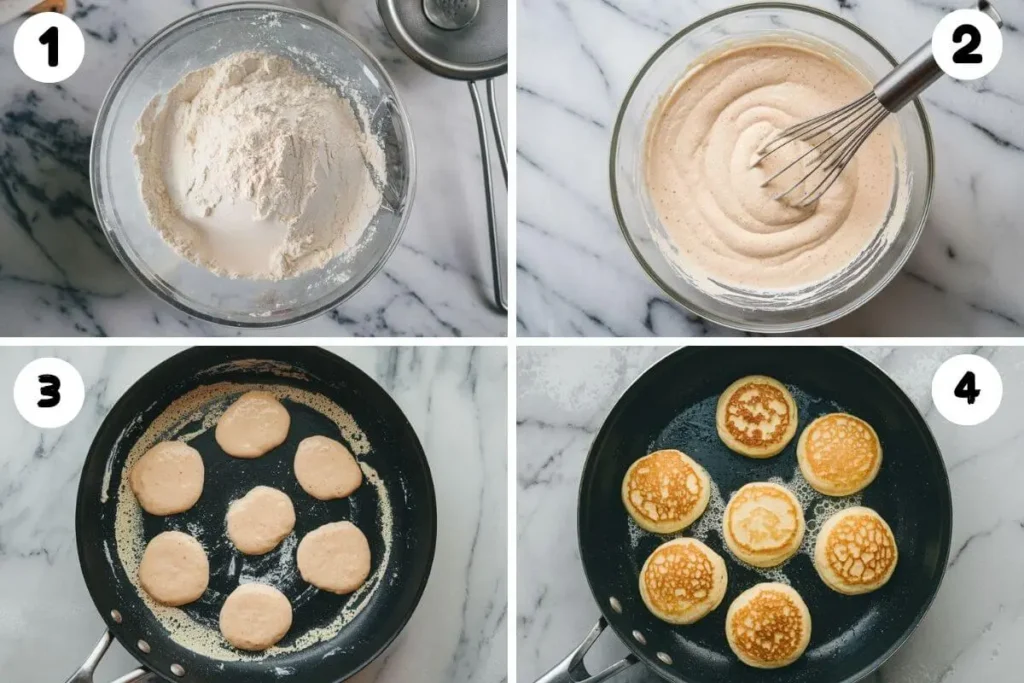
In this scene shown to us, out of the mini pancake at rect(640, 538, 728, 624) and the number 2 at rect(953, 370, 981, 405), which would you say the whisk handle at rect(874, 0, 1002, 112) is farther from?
the mini pancake at rect(640, 538, 728, 624)

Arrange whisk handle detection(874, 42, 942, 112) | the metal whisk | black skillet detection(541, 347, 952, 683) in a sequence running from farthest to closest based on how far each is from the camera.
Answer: black skillet detection(541, 347, 952, 683) < the metal whisk < whisk handle detection(874, 42, 942, 112)

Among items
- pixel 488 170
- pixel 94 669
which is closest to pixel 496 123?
pixel 488 170

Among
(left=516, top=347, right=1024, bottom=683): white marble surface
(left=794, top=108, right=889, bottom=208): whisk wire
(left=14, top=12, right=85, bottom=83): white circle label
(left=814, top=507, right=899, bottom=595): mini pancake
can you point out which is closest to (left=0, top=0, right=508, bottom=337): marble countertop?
(left=14, top=12, right=85, bottom=83): white circle label

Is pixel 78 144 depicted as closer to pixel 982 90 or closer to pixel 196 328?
pixel 196 328

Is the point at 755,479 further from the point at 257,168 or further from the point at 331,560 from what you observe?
the point at 257,168

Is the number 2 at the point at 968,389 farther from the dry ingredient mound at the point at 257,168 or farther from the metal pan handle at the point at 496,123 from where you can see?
the dry ingredient mound at the point at 257,168

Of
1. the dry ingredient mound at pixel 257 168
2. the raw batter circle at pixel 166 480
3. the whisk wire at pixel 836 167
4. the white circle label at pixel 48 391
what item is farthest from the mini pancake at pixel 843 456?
the white circle label at pixel 48 391
